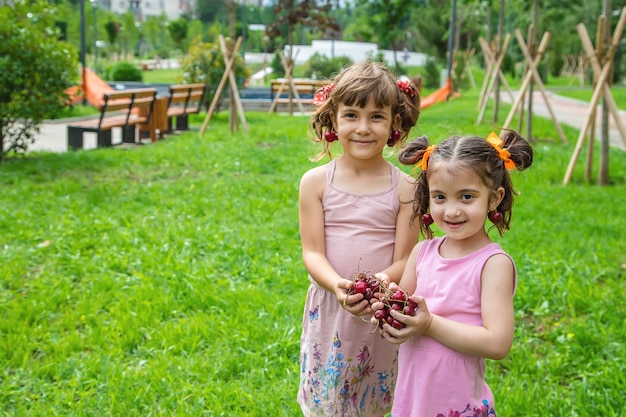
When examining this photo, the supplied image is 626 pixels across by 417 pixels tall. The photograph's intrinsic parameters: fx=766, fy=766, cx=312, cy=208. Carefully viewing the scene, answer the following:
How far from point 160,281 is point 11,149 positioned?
550 cm

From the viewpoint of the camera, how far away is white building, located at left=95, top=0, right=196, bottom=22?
310 ft

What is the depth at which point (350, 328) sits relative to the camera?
2.31 meters

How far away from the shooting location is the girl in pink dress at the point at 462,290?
1840 mm

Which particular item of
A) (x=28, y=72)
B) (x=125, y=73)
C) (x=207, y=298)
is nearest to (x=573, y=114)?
(x=28, y=72)

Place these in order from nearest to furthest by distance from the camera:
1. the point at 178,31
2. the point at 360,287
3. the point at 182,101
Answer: the point at 360,287, the point at 182,101, the point at 178,31

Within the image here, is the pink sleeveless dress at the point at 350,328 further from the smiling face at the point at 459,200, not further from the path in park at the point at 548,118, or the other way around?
the path in park at the point at 548,118

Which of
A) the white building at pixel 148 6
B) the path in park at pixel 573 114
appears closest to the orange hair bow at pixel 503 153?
the path in park at pixel 573 114

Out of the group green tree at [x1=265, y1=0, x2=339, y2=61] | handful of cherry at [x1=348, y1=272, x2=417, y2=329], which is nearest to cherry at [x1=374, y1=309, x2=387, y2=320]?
handful of cherry at [x1=348, y1=272, x2=417, y2=329]

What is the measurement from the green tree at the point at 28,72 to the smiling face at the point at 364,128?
24.2 feet

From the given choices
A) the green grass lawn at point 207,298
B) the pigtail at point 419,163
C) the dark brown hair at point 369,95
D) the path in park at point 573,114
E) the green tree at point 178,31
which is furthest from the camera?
the green tree at point 178,31

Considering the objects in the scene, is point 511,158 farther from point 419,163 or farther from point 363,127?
point 363,127

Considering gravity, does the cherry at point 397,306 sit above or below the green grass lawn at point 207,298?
above

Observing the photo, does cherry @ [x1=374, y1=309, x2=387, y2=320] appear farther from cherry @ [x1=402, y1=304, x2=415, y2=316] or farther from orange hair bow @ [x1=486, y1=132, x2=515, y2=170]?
orange hair bow @ [x1=486, y1=132, x2=515, y2=170]

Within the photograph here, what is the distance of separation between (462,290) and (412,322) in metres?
0.20
